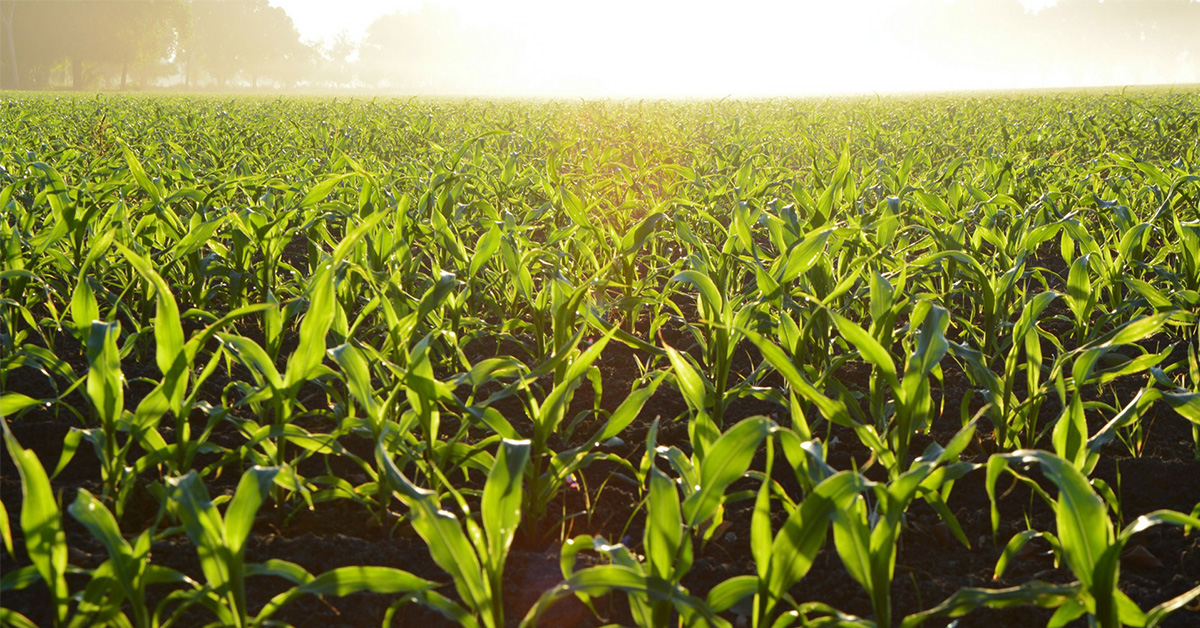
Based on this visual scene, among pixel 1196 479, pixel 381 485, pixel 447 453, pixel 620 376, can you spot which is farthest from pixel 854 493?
pixel 620 376

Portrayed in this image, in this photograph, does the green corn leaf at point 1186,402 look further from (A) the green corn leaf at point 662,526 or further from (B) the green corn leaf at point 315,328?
(B) the green corn leaf at point 315,328

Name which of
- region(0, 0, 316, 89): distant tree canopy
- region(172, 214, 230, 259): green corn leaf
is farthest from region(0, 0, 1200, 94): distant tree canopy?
region(172, 214, 230, 259): green corn leaf

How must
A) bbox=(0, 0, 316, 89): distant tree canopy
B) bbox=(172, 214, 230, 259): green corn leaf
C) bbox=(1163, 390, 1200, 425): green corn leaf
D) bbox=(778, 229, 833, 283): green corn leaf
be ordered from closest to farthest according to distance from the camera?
bbox=(1163, 390, 1200, 425): green corn leaf
bbox=(778, 229, 833, 283): green corn leaf
bbox=(172, 214, 230, 259): green corn leaf
bbox=(0, 0, 316, 89): distant tree canopy

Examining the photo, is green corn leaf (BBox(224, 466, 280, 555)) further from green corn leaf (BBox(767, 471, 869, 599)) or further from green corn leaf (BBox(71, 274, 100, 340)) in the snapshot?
green corn leaf (BBox(71, 274, 100, 340))

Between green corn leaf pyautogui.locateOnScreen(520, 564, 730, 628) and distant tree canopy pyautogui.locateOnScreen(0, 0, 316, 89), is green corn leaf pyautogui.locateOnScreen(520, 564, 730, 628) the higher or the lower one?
the lower one

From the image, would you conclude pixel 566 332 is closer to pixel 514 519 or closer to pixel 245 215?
pixel 514 519

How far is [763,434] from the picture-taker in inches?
41.3

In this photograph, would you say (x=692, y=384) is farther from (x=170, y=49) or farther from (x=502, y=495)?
(x=170, y=49)

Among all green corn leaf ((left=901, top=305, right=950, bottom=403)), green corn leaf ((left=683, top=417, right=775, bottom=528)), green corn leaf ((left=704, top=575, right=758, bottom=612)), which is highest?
green corn leaf ((left=901, top=305, right=950, bottom=403))

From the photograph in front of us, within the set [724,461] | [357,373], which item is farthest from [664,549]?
[357,373]

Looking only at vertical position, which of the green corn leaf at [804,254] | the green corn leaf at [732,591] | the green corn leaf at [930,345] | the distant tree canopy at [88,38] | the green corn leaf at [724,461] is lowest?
the green corn leaf at [732,591]

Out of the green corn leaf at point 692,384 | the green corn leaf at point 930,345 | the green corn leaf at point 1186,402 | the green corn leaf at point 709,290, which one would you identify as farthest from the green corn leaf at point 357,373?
the green corn leaf at point 1186,402

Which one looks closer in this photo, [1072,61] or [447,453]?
[447,453]

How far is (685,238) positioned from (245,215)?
154cm
